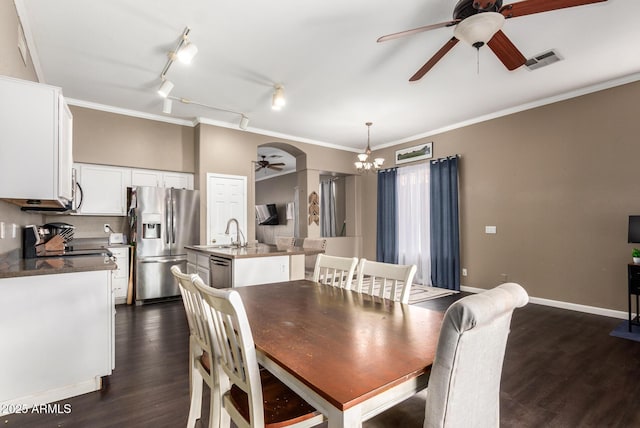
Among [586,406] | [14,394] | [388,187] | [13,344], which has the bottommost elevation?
[586,406]

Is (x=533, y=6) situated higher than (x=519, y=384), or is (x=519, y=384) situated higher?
(x=533, y=6)

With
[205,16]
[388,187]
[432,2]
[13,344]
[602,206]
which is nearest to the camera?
[13,344]

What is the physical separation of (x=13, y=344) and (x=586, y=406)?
371 cm

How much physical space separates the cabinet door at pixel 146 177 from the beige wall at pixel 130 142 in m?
0.09

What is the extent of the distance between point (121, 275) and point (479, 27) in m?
5.16

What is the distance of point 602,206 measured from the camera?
12.9ft

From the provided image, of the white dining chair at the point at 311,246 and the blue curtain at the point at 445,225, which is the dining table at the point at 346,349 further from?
the blue curtain at the point at 445,225

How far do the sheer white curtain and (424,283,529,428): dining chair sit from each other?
492 centimetres

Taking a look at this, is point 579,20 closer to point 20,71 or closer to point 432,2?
point 432,2

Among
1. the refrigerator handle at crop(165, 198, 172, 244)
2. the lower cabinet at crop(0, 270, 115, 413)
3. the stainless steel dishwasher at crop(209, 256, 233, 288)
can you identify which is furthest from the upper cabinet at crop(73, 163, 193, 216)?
the lower cabinet at crop(0, 270, 115, 413)

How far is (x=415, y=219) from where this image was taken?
611 cm

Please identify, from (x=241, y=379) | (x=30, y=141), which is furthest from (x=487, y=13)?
(x=30, y=141)

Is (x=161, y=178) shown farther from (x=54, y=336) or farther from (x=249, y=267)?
(x=54, y=336)

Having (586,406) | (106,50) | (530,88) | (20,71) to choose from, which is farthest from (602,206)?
(20,71)
